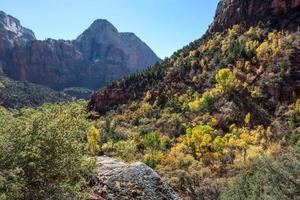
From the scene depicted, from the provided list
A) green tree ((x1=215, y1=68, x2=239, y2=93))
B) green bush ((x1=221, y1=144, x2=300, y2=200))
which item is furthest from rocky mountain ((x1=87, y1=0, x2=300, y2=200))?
green tree ((x1=215, y1=68, x2=239, y2=93))

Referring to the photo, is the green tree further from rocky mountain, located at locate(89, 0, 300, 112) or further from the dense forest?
rocky mountain, located at locate(89, 0, 300, 112)

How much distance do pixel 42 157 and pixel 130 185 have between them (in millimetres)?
4292

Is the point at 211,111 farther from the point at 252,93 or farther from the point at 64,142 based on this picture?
the point at 64,142

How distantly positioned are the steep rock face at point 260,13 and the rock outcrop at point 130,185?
5674 inches

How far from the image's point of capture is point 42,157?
1470cm

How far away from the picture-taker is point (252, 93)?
127062 mm

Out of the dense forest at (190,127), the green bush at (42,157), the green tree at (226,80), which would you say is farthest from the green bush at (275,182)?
the green tree at (226,80)

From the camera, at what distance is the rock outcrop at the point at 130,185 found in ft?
57.5

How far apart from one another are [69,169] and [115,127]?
395 feet

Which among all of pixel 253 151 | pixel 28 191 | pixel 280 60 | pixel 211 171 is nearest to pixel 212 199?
pixel 211 171

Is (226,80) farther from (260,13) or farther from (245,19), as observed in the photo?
(245,19)

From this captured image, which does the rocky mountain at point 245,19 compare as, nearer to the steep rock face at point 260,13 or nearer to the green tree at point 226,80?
the steep rock face at point 260,13

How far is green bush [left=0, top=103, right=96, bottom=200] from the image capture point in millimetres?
13695

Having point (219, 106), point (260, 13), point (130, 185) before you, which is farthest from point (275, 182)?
point (260, 13)
